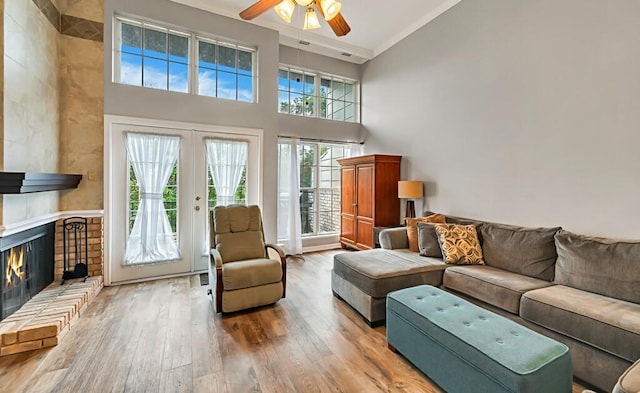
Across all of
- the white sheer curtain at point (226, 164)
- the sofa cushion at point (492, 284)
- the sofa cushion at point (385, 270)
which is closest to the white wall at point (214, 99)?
the white sheer curtain at point (226, 164)

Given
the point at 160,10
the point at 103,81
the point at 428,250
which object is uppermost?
the point at 160,10

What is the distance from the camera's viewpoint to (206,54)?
4172 mm

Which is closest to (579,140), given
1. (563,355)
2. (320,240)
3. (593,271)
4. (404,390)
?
(593,271)

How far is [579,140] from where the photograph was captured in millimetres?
2699

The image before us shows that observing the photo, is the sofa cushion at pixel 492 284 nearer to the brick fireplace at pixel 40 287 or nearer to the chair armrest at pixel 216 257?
the chair armrest at pixel 216 257

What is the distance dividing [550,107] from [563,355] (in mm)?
2463

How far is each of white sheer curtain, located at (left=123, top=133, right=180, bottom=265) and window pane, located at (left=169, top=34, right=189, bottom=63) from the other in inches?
45.3

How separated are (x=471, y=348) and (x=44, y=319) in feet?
10.7

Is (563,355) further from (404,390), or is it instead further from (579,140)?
(579,140)

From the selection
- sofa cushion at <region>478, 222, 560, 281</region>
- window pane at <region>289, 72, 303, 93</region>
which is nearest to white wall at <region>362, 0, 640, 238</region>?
sofa cushion at <region>478, 222, 560, 281</region>

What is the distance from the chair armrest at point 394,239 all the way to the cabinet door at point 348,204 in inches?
53.7

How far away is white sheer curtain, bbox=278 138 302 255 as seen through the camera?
5.07 metres

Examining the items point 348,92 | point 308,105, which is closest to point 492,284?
point 308,105

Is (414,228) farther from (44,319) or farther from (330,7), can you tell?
(44,319)
